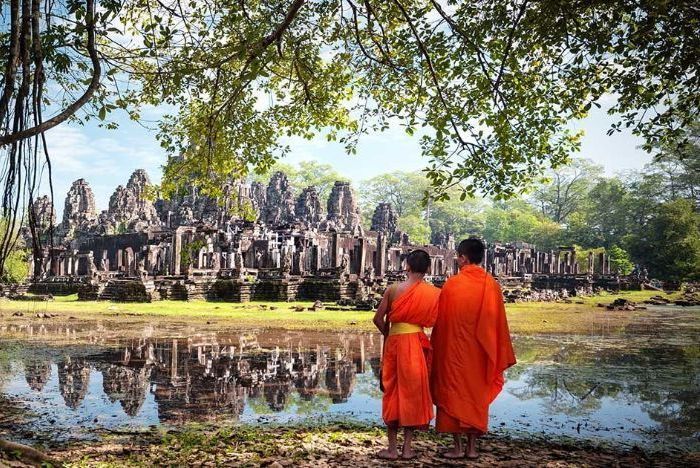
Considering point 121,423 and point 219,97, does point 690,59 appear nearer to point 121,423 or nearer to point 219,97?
point 219,97

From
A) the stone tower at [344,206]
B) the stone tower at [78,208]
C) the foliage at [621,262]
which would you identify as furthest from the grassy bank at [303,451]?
the stone tower at [78,208]

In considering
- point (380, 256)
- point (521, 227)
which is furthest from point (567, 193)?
point (380, 256)

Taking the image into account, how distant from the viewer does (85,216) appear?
55.2m

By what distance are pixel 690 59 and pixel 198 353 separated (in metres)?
8.89

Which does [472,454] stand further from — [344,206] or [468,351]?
[344,206]

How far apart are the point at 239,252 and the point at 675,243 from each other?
31.9 meters

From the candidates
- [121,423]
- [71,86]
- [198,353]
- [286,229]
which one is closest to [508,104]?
[71,86]

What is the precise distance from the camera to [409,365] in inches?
180

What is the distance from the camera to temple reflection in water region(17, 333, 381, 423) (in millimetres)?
6641

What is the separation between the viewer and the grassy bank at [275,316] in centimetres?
1622

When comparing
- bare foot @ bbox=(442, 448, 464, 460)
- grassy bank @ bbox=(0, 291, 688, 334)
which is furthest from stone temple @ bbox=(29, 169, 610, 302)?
bare foot @ bbox=(442, 448, 464, 460)

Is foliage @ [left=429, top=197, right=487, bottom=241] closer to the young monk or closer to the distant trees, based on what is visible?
the distant trees

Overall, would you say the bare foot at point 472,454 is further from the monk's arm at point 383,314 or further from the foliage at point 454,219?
the foliage at point 454,219

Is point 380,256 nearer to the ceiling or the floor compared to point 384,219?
nearer to the floor
